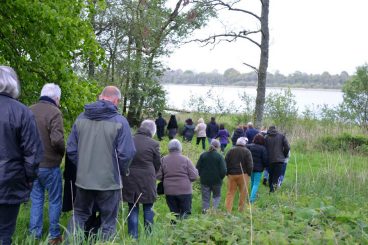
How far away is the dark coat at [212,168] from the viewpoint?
28.8 ft

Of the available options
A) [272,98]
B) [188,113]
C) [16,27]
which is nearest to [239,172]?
[16,27]

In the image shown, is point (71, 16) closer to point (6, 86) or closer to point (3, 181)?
point (6, 86)

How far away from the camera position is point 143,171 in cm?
616

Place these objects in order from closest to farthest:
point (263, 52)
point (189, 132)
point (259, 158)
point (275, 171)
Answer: point (259, 158) < point (275, 171) < point (263, 52) < point (189, 132)

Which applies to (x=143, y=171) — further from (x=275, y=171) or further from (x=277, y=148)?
(x=275, y=171)

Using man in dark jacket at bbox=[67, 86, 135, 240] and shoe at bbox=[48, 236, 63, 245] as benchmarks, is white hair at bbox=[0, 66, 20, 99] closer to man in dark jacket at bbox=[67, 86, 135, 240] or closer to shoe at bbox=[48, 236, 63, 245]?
man in dark jacket at bbox=[67, 86, 135, 240]

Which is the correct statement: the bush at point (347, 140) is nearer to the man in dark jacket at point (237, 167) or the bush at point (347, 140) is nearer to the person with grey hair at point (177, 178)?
the man in dark jacket at point (237, 167)

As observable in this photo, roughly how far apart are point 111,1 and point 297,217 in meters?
23.5

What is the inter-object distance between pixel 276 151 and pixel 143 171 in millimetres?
5597

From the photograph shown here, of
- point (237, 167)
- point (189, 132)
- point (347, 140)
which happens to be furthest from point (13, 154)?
point (347, 140)

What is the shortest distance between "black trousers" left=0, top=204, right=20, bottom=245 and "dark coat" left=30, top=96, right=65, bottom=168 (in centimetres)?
130

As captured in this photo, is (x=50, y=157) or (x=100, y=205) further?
(x=50, y=157)

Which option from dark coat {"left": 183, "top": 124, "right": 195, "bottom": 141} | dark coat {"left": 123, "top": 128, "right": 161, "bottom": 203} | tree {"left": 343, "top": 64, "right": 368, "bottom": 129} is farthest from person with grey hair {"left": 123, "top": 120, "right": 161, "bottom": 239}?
tree {"left": 343, "top": 64, "right": 368, "bottom": 129}

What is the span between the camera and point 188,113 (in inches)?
1202
